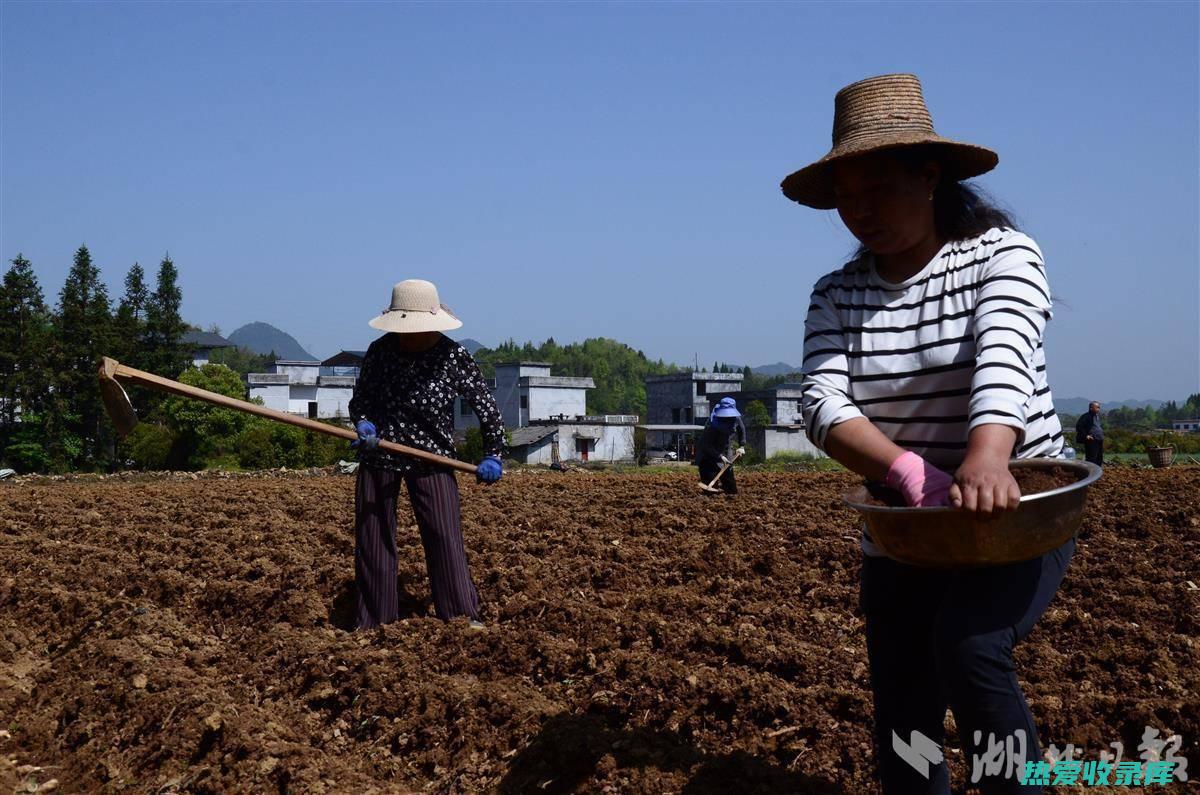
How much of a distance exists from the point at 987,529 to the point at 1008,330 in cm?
39

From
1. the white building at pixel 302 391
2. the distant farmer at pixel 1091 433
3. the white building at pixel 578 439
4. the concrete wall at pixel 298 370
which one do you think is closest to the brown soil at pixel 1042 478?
the distant farmer at pixel 1091 433

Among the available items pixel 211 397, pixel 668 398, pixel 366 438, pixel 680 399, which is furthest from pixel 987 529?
pixel 668 398

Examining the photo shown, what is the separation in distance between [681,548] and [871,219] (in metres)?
4.96

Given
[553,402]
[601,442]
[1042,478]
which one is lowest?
[601,442]

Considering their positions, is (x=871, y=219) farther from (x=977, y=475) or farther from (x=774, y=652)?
(x=774, y=652)

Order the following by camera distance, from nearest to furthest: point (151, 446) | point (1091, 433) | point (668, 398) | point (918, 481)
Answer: point (918, 481), point (1091, 433), point (151, 446), point (668, 398)

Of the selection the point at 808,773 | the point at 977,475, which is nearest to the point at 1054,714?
the point at 808,773

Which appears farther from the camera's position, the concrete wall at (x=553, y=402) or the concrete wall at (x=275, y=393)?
the concrete wall at (x=553, y=402)

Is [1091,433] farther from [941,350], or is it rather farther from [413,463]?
[941,350]

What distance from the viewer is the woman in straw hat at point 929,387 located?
2.27 meters

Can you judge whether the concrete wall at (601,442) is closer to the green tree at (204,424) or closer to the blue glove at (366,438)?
the green tree at (204,424)

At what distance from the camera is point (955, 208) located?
98.5 inches

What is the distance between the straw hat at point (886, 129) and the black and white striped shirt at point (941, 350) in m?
0.17

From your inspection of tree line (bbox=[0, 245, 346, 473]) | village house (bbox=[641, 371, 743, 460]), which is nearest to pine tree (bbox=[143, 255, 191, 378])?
tree line (bbox=[0, 245, 346, 473])
